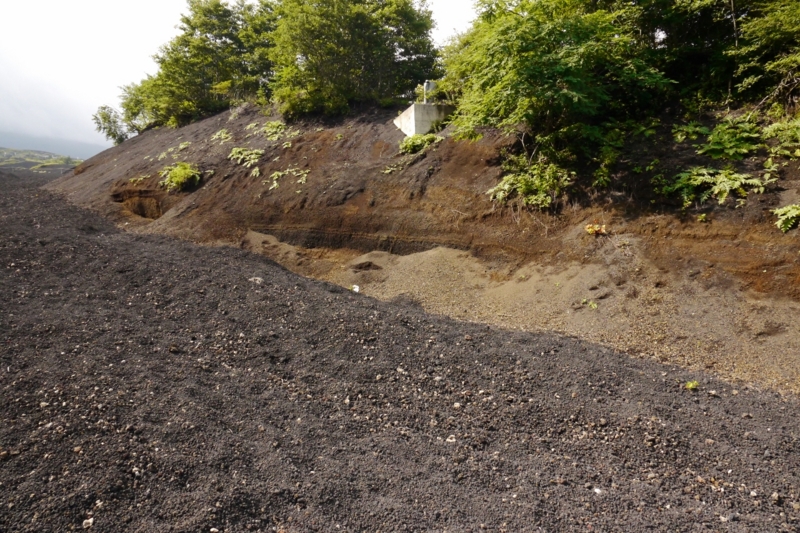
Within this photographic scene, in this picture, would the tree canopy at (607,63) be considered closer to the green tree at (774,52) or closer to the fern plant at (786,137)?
the green tree at (774,52)

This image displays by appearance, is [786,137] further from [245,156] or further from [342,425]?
[245,156]

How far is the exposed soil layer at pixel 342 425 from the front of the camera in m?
2.90

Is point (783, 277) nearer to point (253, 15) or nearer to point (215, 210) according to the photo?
point (215, 210)

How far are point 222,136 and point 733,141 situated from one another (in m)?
16.3

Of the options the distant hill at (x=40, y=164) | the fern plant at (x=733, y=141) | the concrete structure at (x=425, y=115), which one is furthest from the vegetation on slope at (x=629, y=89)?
the distant hill at (x=40, y=164)

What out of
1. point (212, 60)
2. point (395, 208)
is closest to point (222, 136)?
point (212, 60)

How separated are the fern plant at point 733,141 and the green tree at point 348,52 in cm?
1077

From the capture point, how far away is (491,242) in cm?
859

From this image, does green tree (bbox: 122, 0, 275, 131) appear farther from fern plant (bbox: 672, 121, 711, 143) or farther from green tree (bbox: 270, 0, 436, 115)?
fern plant (bbox: 672, 121, 711, 143)

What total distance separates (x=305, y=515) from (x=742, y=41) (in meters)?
11.0

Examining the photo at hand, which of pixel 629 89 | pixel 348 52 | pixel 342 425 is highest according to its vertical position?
pixel 348 52

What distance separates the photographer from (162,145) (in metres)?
18.7

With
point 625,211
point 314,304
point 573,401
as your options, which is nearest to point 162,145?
point 314,304

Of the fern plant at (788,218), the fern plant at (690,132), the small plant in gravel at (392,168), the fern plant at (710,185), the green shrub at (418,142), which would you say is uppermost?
the green shrub at (418,142)
